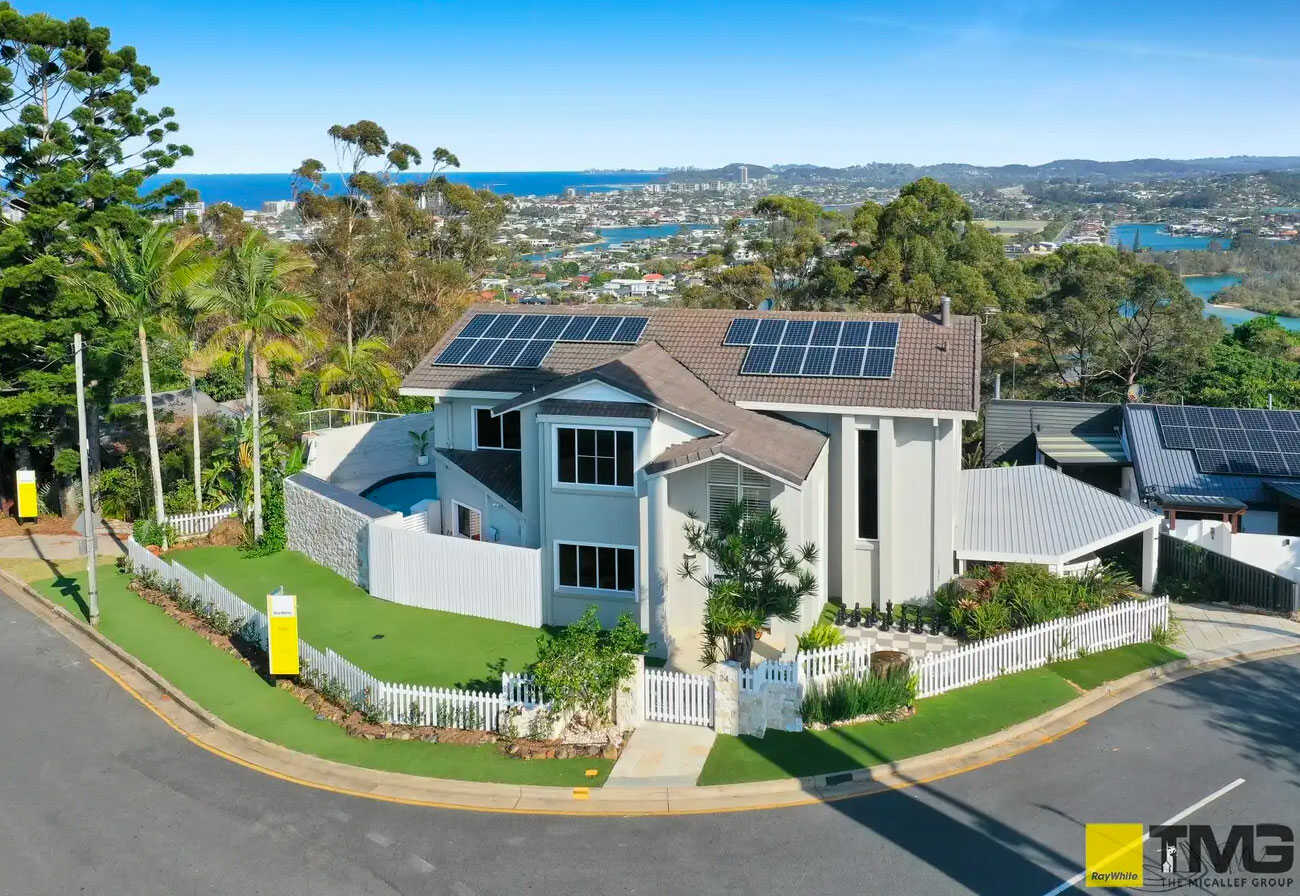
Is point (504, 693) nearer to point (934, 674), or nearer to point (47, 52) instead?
point (934, 674)

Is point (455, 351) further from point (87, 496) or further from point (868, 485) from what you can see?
point (868, 485)

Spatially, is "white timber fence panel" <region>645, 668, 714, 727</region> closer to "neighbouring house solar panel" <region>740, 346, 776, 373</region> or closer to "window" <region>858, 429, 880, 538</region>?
"window" <region>858, 429, 880, 538</region>

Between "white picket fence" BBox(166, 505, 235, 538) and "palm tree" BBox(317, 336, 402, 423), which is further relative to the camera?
"palm tree" BBox(317, 336, 402, 423)

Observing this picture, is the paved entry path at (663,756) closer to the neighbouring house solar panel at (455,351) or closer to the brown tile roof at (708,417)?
the brown tile roof at (708,417)

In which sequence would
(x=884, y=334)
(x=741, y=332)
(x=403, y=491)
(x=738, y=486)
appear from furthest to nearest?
(x=403, y=491) < (x=741, y=332) < (x=884, y=334) < (x=738, y=486)

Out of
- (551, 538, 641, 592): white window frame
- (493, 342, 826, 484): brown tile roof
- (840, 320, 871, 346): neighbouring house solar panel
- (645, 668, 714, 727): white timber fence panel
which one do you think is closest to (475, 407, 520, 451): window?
(493, 342, 826, 484): brown tile roof

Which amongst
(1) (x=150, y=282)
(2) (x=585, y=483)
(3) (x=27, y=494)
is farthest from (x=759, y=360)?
(3) (x=27, y=494)

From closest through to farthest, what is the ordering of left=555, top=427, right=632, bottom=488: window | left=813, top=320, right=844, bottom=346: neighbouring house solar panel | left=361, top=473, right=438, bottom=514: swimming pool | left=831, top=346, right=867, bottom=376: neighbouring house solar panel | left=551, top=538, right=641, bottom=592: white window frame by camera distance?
left=555, top=427, right=632, bottom=488: window, left=551, top=538, right=641, bottom=592: white window frame, left=831, top=346, right=867, bottom=376: neighbouring house solar panel, left=813, top=320, right=844, bottom=346: neighbouring house solar panel, left=361, top=473, right=438, bottom=514: swimming pool
